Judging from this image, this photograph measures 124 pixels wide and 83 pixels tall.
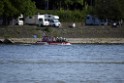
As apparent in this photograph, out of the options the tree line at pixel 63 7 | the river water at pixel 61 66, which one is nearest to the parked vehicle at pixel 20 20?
the tree line at pixel 63 7

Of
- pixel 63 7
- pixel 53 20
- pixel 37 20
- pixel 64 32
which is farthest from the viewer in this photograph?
pixel 63 7

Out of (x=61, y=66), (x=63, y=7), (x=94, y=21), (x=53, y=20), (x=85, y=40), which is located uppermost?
(x=63, y=7)

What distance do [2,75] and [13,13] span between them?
6526cm

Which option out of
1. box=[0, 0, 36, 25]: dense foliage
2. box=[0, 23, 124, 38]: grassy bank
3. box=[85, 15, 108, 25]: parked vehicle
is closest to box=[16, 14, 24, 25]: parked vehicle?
box=[0, 0, 36, 25]: dense foliage

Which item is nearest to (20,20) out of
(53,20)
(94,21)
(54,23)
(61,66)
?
(53,20)

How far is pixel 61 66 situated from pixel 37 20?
222 ft

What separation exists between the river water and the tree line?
2415 centimetres

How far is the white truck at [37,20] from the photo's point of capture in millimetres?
142000

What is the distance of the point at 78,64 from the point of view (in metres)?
80.2

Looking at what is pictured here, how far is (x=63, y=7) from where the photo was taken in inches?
6481

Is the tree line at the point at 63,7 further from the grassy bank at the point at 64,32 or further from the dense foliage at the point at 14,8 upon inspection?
the grassy bank at the point at 64,32

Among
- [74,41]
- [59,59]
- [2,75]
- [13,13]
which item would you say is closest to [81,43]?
[74,41]

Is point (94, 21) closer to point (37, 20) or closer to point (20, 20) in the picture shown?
point (37, 20)

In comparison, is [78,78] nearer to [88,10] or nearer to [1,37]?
[1,37]
